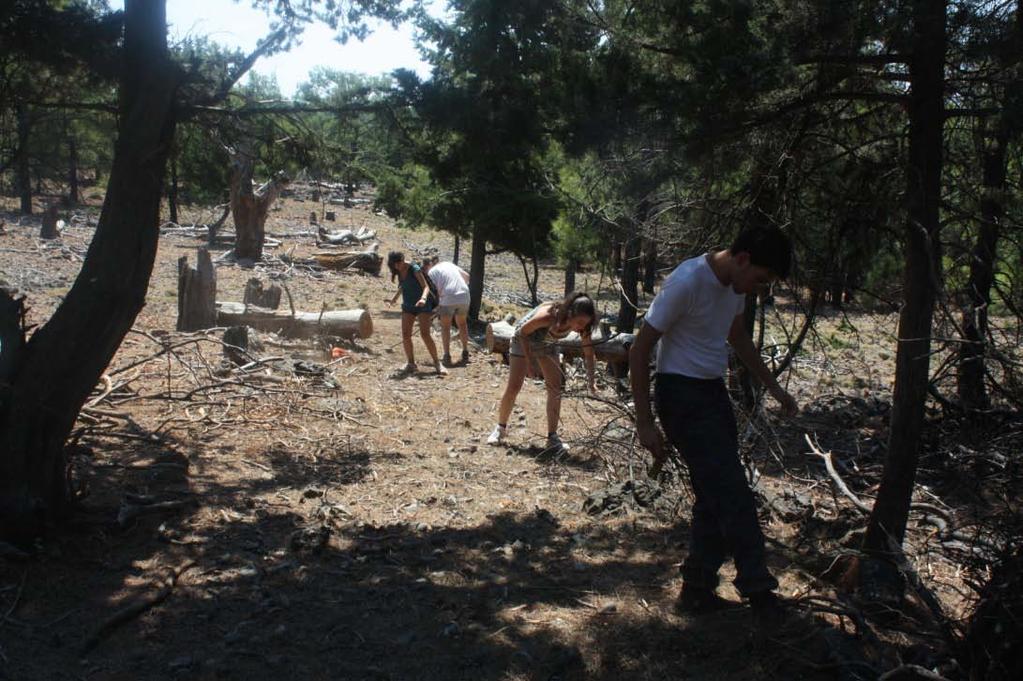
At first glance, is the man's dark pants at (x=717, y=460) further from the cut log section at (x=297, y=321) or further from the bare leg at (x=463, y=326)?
the cut log section at (x=297, y=321)

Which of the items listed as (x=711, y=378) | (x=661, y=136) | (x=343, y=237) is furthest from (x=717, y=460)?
(x=343, y=237)

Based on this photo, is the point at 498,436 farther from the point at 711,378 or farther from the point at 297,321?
the point at 297,321

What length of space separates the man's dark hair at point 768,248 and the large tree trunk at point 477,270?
47.6 feet

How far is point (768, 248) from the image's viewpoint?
12.5ft

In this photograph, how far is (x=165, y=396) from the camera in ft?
25.7

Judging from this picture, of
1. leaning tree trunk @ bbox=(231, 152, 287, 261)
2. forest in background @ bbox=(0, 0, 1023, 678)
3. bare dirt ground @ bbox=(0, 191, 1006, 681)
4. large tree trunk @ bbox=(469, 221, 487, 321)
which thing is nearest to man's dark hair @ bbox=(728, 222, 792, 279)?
forest in background @ bbox=(0, 0, 1023, 678)

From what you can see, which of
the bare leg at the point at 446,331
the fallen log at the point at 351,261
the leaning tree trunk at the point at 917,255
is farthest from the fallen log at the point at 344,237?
the leaning tree trunk at the point at 917,255

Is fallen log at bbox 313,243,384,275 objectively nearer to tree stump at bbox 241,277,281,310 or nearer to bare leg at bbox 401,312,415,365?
tree stump at bbox 241,277,281,310

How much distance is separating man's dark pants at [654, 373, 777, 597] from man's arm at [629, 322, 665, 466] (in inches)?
3.6

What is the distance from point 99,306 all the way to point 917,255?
4465 millimetres

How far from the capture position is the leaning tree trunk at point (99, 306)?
196 inches

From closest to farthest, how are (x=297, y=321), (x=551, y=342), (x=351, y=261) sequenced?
(x=551, y=342), (x=297, y=321), (x=351, y=261)

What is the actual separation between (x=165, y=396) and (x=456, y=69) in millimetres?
7995

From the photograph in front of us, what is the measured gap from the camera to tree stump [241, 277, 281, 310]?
47.3 ft
